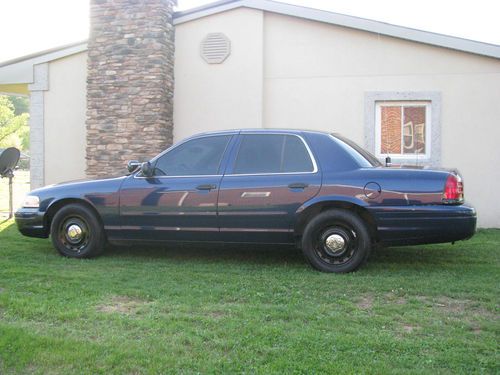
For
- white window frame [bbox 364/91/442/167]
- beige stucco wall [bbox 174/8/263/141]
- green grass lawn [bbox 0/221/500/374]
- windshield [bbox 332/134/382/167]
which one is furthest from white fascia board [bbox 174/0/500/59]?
green grass lawn [bbox 0/221/500/374]

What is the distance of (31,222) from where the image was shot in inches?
286

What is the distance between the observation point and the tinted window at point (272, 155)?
651 cm

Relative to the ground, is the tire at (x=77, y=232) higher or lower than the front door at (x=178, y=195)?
lower

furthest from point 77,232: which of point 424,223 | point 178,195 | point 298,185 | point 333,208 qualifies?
point 424,223

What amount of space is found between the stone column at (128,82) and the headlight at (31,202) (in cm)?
301

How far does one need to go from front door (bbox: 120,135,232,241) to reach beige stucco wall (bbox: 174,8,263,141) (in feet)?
12.1

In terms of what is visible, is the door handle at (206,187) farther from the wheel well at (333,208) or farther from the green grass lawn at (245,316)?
the wheel well at (333,208)

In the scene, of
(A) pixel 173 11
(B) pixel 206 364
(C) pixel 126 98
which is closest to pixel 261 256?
(B) pixel 206 364

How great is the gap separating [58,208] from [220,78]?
14.7ft

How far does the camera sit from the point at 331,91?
33.7 feet

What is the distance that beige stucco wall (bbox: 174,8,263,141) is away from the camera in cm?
1044

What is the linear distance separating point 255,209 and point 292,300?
1.56m

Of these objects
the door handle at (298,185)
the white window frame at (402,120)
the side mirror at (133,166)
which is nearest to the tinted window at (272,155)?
the door handle at (298,185)

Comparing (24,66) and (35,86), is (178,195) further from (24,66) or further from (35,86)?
(24,66)
